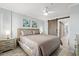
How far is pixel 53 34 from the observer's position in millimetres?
1766

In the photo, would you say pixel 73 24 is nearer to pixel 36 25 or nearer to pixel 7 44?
pixel 36 25

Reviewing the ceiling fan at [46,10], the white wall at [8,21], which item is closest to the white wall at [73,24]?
the ceiling fan at [46,10]

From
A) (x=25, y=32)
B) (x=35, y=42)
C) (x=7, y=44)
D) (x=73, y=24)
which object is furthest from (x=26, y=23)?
(x=73, y=24)

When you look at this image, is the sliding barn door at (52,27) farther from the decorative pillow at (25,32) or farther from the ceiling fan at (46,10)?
the decorative pillow at (25,32)

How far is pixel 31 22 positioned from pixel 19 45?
0.61 m

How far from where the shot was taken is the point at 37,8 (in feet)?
5.05

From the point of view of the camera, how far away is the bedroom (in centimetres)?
149

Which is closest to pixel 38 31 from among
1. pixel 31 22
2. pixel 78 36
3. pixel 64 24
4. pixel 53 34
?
pixel 31 22

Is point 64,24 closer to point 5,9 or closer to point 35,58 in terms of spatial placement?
point 35,58

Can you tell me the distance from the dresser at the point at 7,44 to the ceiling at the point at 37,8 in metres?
0.70

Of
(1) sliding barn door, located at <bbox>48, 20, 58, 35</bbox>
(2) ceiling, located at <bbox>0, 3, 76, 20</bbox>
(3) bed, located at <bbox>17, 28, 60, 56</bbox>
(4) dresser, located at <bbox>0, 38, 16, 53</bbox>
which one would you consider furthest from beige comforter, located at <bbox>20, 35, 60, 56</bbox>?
(2) ceiling, located at <bbox>0, 3, 76, 20</bbox>

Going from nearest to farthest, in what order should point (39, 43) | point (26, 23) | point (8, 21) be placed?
point (39, 43) < point (8, 21) < point (26, 23)

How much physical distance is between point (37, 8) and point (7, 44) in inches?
46.3

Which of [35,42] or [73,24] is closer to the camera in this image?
[35,42]
